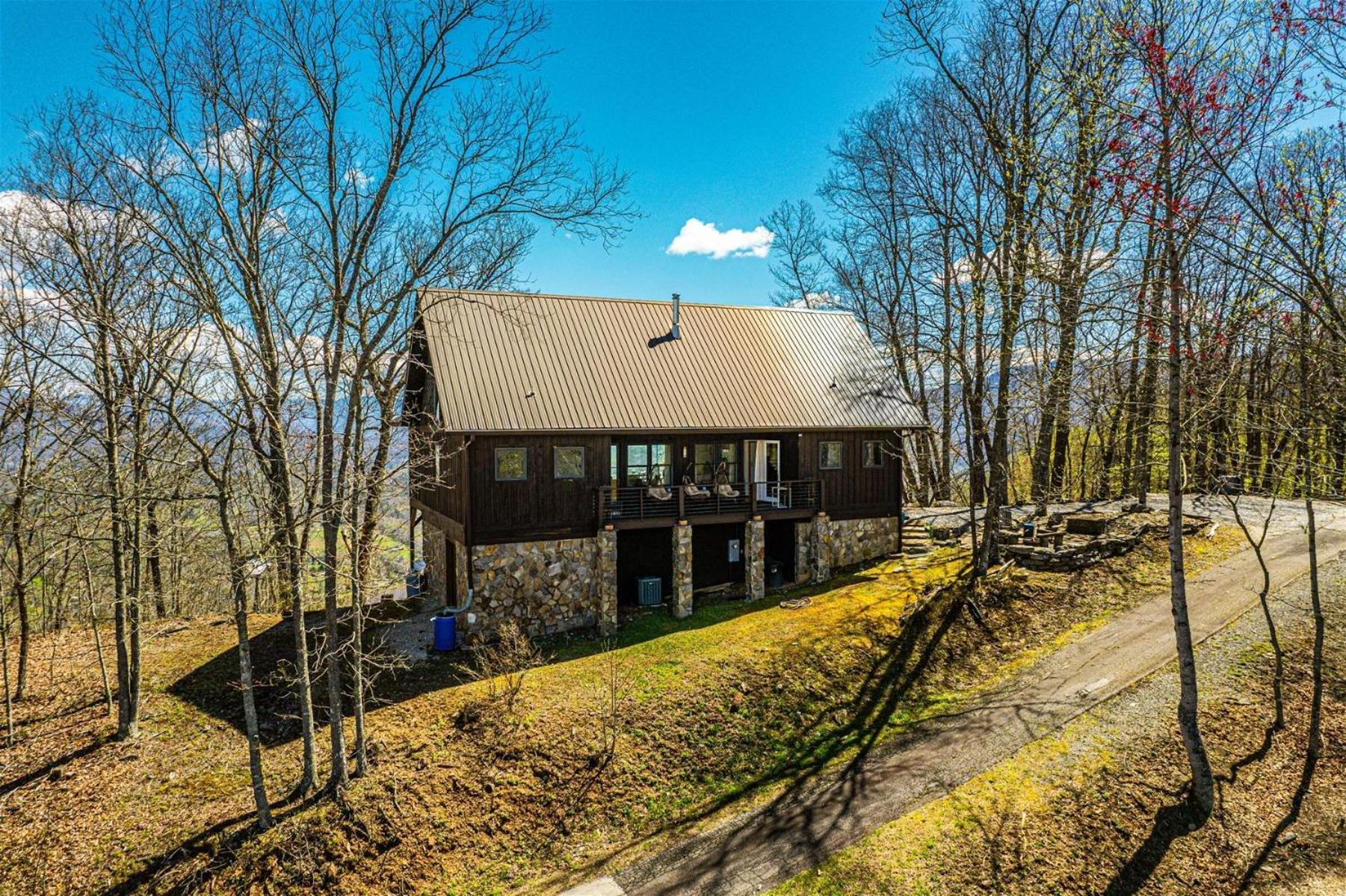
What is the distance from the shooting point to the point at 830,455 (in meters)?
18.7

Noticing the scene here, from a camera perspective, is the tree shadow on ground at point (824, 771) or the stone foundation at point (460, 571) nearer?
the tree shadow on ground at point (824, 771)

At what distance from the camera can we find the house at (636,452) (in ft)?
49.5

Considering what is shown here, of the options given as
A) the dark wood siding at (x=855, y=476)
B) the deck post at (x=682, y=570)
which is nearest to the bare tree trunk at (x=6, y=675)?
the deck post at (x=682, y=570)

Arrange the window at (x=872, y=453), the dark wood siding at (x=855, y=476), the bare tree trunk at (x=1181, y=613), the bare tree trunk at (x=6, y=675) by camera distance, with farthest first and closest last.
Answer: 1. the window at (x=872, y=453)
2. the dark wood siding at (x=855, y=476)
3. the bare tree trunk at (x=6, y=675)
4. the bare tree trunk at (x=1181, y=613)

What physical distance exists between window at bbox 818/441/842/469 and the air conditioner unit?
5.77m

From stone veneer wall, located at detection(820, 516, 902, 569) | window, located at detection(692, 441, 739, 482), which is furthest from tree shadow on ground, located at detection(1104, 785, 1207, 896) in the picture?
window, located at detection(692, 441, 739, 482)

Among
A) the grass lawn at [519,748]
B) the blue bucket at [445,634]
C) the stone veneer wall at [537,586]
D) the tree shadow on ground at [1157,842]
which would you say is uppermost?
the stone veneer wall at [537,586]

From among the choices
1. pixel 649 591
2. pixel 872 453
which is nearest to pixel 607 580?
pixel 649 591

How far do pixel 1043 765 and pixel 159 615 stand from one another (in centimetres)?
2396

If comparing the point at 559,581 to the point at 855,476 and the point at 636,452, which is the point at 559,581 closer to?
the point at 636,452

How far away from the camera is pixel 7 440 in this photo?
37.3ft

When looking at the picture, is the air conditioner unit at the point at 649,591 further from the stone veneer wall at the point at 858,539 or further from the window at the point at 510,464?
the stone veneer wall at the point at 858,539

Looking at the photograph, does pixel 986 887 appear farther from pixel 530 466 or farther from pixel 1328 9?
pixel 530 466

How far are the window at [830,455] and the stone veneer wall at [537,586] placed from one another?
7.08m
